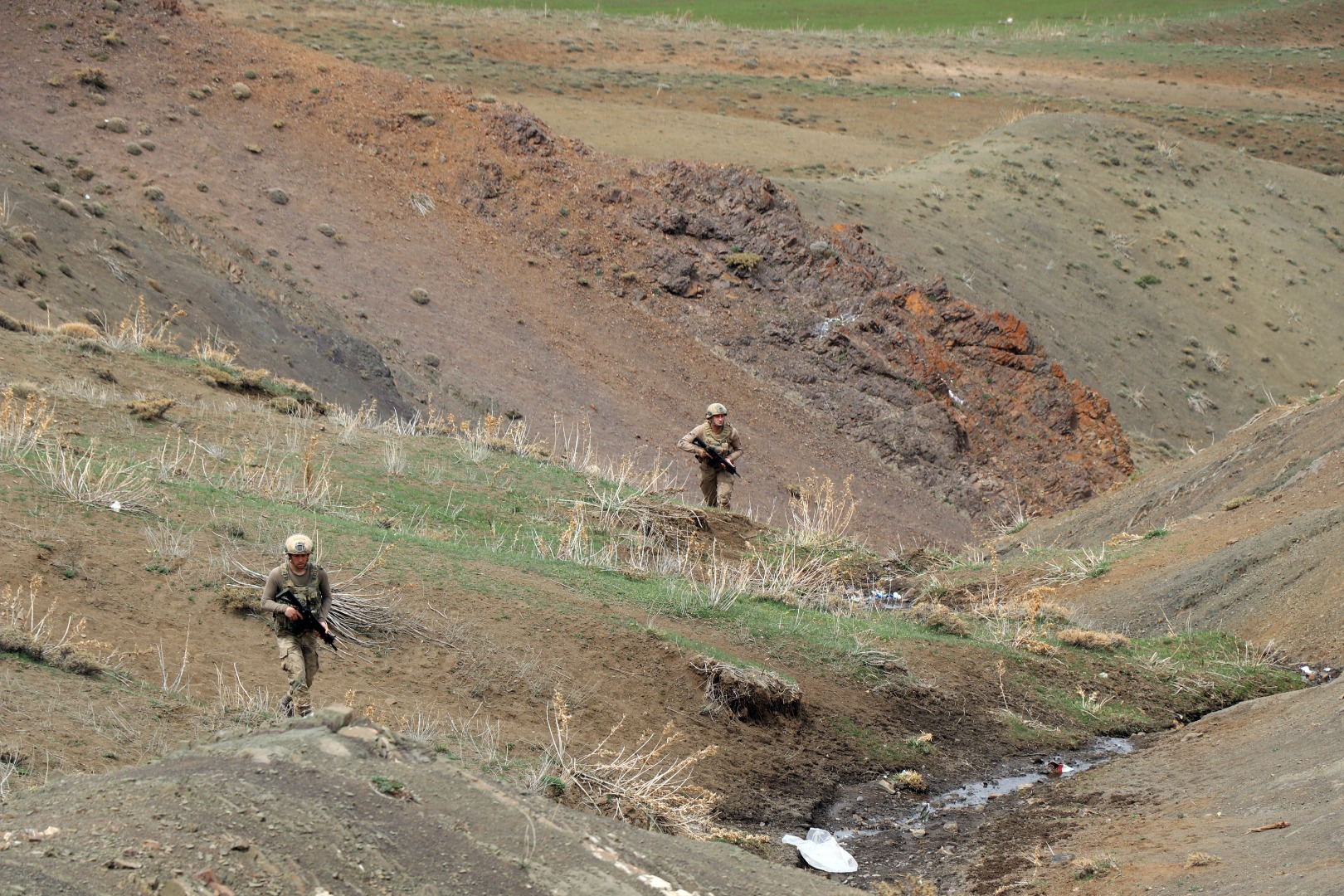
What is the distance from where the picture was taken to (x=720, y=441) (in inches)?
551

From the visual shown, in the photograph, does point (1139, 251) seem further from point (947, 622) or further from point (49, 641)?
point (49, 641)

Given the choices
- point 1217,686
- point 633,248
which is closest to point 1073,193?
point 633,248

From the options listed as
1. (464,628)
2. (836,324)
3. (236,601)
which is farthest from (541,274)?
(236,601)

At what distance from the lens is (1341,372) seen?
33.8 metres

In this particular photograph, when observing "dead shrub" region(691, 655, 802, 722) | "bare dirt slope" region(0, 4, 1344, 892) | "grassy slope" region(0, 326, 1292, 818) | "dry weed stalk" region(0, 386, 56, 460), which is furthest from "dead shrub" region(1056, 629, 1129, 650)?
"dry weed stalk" region(0, 386, 56, 460)

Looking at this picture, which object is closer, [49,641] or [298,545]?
[298,545]

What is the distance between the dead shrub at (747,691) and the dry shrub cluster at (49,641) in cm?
378

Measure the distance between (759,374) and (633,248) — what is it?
387 cm

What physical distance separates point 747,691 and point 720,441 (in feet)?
17.0

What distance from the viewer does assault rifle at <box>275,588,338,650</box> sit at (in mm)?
7109

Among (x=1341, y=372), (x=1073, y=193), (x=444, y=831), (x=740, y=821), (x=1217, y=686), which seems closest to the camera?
(x=444, y=831)

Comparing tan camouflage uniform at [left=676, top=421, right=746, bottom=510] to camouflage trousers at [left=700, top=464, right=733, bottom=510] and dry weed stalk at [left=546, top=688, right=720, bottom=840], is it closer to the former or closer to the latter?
camouflage trousers at [left=700, top=464, right=733, bottom=510]

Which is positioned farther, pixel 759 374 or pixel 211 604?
pixel 759 374

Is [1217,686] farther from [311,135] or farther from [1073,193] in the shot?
[1073,193]
